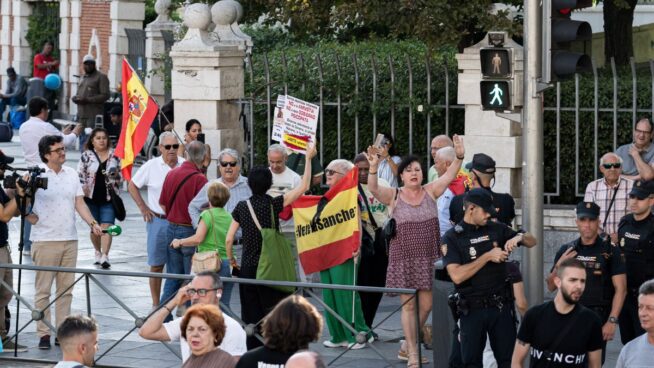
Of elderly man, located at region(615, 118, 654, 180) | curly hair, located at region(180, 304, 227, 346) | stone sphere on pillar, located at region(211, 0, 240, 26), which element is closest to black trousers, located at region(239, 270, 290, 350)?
curly hair, located at region(180, 304, 227, 346)

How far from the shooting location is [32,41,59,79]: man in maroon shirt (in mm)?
37531

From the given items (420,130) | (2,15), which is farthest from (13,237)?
(2,15)

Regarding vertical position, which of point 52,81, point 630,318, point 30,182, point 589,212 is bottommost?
point 630,318

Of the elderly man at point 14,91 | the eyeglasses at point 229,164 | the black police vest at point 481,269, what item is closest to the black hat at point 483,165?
the black police vest at point 481,269

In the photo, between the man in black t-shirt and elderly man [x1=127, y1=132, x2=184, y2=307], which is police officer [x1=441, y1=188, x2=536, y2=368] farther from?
elderly man [x1=127, y1=132, x2=184, y2=307]

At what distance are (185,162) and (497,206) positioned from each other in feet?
10.3

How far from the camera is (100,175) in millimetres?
15453

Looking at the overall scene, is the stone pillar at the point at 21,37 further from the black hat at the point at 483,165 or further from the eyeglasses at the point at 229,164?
the black hat at the point at 483,165

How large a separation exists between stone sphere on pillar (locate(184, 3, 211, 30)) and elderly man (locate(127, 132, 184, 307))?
3060 millimetres

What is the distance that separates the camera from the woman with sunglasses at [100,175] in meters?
15.4

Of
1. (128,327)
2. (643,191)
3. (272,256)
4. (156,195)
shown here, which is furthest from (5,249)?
(643,191)

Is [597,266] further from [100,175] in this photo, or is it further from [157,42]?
[157,42]

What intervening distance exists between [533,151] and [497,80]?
611 mm

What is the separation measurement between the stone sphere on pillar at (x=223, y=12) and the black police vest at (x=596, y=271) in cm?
760
